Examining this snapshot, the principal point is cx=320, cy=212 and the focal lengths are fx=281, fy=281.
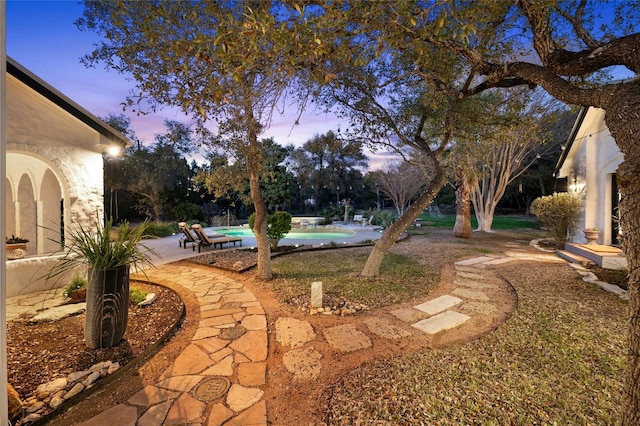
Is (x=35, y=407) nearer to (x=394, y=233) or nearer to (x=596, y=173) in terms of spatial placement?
(x=394, y=233)

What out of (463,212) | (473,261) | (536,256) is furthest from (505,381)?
(463,212)

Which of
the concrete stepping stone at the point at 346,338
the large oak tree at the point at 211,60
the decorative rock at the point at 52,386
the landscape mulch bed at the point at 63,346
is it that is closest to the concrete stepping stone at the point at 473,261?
the concrete stepping stone at the point at 346,338

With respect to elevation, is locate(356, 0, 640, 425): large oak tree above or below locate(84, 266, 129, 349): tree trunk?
above

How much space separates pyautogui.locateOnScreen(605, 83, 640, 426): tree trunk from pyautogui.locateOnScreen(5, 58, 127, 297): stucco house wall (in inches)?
307

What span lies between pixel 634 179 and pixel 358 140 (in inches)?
237

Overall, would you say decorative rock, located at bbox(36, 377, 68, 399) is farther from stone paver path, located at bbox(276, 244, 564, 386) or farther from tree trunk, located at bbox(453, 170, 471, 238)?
tree trunk, located at bbox(453, 170, 471, 238)

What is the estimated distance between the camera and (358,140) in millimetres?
7328

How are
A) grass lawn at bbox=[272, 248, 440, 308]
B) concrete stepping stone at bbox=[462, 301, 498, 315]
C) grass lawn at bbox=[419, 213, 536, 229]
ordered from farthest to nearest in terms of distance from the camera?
grass lawn at bbox=[419, 213, 536, 229]
grass lawn at bbox=[272, 248, 440, 308]
concrete stepping stone at bbox=[462, 301, 498, 315]

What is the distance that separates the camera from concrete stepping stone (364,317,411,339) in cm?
387

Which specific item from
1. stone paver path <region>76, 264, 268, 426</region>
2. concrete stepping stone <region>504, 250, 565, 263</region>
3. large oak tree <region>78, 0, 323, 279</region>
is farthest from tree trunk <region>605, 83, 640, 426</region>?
concrete stepping stone <region>504, 250, 565, 263</region>

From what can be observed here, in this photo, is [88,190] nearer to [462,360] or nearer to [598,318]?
[462,360]

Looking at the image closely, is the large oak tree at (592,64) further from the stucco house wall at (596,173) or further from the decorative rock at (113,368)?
the stucco house wall at (596,173)

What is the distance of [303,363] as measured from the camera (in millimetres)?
3244

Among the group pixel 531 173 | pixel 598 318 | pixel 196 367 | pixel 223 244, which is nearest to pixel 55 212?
pixel 223 244
